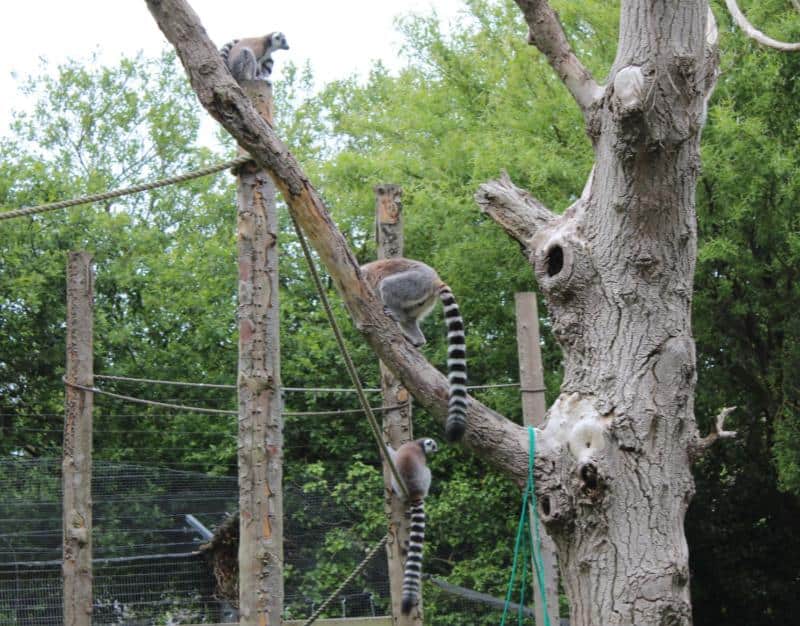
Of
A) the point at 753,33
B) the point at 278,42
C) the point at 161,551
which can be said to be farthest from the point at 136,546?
the point at 753,33

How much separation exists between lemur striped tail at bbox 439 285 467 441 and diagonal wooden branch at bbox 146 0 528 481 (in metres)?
0.04

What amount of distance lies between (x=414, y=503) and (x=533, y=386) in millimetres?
1157

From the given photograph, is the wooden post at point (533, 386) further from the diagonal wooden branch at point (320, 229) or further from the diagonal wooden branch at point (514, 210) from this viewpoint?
the diagonal wooden branch at point (320, 229)

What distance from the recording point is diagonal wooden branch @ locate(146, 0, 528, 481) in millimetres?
3826

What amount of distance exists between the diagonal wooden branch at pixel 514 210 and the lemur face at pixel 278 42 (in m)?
3.05

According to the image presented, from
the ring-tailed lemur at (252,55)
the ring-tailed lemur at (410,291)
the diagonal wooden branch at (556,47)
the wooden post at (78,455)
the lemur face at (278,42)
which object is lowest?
the wooden post at (78,455)

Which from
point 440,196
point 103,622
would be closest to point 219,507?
point 103,622

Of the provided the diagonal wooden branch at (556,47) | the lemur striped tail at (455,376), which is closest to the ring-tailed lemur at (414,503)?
the lemur striped tail at (455,376)

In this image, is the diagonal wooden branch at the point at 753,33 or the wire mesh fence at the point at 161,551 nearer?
the diagonal wooden branch at the point at 753,33

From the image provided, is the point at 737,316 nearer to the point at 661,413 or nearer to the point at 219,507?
the point at 219,507

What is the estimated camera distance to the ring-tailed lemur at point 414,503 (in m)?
6.28

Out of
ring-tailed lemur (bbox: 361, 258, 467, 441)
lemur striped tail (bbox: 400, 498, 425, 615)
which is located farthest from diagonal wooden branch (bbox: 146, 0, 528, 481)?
lemur striped tail (bbox: 400, 498, 425, 615)

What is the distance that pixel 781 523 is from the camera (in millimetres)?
11359

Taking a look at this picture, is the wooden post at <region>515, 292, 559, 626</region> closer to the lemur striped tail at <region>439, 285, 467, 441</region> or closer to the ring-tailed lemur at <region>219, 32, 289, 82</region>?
the lemur striped tail at <region>439, 285, 467, 441</region>
